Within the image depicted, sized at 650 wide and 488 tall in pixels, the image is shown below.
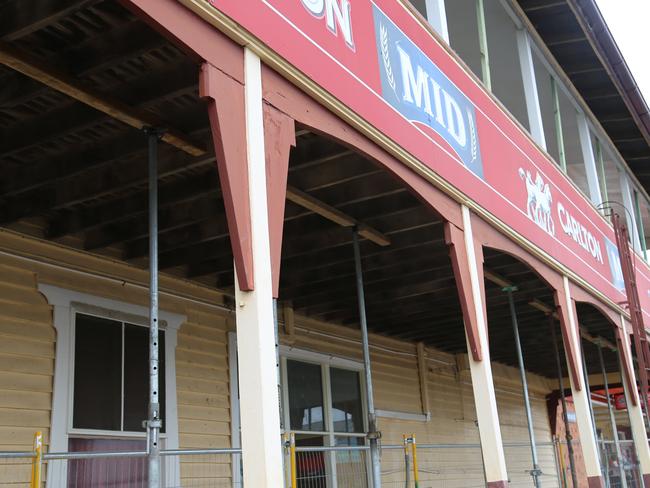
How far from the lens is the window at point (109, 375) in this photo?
659 centimetres

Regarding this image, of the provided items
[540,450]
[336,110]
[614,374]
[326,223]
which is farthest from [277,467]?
[614,374]

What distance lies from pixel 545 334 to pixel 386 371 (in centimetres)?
373

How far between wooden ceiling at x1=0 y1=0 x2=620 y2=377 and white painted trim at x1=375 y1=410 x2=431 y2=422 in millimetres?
1839

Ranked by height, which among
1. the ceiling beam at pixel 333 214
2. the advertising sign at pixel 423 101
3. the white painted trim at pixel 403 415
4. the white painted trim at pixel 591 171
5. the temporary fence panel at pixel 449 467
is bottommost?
the temporary fence panel at pixel 449 467

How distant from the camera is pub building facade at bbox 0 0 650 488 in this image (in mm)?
3945

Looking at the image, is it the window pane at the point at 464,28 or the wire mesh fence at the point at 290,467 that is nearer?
the wire mesh fence at the point at 290,467

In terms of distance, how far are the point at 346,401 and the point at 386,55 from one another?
20.8ft

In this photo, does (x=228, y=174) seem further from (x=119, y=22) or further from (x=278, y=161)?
(x=119, y=22)

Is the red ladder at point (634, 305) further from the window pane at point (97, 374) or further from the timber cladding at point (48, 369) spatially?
the window pane at point (97, 374)

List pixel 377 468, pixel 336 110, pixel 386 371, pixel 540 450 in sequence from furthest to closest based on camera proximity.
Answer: pixel 540 450 → pixel 386 371 → pixel 377 468 → pixel 336 110

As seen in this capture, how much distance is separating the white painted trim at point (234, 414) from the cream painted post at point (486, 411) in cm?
292

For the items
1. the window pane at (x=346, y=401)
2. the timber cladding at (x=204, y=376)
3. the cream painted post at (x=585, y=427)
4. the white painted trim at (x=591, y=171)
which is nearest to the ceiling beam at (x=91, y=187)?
the timber cladding at (x=204, y=376)

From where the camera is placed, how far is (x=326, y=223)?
24.1ft

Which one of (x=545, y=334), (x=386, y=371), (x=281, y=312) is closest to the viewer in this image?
(x=281, y=312)
